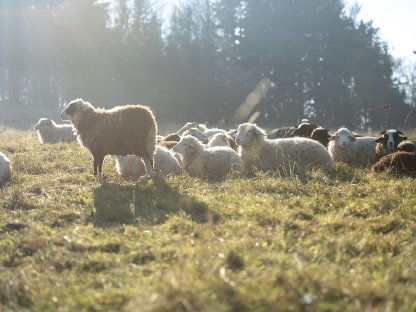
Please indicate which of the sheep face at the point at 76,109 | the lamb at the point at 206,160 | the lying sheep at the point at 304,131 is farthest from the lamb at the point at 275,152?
the lying sheep at the point at 304,131

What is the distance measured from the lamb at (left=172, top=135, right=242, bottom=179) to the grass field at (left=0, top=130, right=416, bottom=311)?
64.8 inches

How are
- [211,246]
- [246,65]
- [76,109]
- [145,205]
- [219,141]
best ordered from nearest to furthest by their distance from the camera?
[211,246]
[145,205]
[76,109]
[219,141]
[246,65]

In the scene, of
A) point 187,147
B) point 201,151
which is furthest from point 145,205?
point 201,151

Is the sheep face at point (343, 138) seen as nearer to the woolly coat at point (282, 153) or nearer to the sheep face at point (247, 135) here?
the woolly coat at point (282, 153)

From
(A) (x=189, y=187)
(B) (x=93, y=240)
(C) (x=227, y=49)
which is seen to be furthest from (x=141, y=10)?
(B) (x=93, y=240)

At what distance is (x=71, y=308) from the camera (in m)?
3.19

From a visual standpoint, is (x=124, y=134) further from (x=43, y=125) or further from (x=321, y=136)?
(x=43, y=125)

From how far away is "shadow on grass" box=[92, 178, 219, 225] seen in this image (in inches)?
225

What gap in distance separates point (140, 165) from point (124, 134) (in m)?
1.09

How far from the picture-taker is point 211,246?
4211 millimetres

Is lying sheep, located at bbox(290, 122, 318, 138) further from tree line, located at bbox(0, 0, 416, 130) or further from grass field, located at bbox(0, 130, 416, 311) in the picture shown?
tree line, located at bbox(0, 0, 416, 130)

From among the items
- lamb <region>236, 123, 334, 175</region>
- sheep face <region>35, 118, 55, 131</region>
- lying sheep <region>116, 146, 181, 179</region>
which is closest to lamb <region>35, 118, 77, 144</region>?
sheep face <region>35, 118, 55, 131</region>

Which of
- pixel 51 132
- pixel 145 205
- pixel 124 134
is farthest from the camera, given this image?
pixel 51 132

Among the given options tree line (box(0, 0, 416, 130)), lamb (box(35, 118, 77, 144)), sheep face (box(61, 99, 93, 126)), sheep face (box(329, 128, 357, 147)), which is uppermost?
tree line (box(0, 0, 416, 130))
